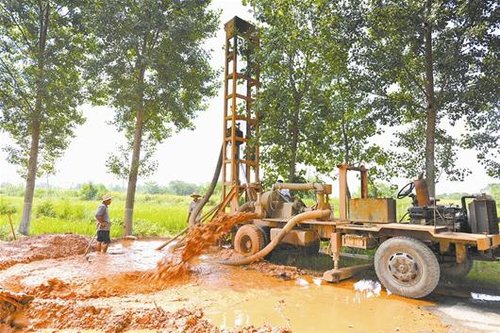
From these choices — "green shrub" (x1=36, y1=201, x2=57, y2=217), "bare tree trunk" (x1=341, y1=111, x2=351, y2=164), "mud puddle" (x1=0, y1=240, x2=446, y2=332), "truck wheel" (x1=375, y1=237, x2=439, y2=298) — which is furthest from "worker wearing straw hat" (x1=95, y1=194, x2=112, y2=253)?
"green shrub" (x1=36, y1=201, x2=57, y2=217)

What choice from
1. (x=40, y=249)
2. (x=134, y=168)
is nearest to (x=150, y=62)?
(x=134, y=168)

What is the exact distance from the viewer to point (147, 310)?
430cm

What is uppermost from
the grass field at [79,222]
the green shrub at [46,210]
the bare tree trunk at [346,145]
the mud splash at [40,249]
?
the bare tree trunk at [346,145]

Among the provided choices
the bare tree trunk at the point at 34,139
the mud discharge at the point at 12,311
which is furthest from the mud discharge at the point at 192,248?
the bare tree trunk at the point at 34,139

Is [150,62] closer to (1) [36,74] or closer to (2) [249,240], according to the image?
(1) [36,74]

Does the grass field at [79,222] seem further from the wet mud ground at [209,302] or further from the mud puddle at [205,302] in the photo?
the mud puddle at [205,302]

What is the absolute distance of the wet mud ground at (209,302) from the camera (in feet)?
13.4

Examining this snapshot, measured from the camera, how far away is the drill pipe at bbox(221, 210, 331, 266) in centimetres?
699

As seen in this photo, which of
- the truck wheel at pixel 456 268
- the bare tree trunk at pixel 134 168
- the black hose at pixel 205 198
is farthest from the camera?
the bare tree trunk at pixel 134 168

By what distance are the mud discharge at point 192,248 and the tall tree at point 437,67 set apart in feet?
17.3

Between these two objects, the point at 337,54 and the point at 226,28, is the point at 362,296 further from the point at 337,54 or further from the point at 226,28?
the point at 226,28

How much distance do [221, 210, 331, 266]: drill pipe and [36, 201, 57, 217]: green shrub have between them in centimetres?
1418

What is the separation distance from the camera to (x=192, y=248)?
7.31m

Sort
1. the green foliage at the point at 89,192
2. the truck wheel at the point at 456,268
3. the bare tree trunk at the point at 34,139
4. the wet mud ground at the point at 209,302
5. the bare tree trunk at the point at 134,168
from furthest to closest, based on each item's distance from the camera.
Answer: the green foliage at the point at 89,192 < the bare tree trunk at the point at 134,168 < the bare tree trunk at the point at 34,139 < the truck wheel at the point at 456,268 < the wet mud ground at the point at 209,302
